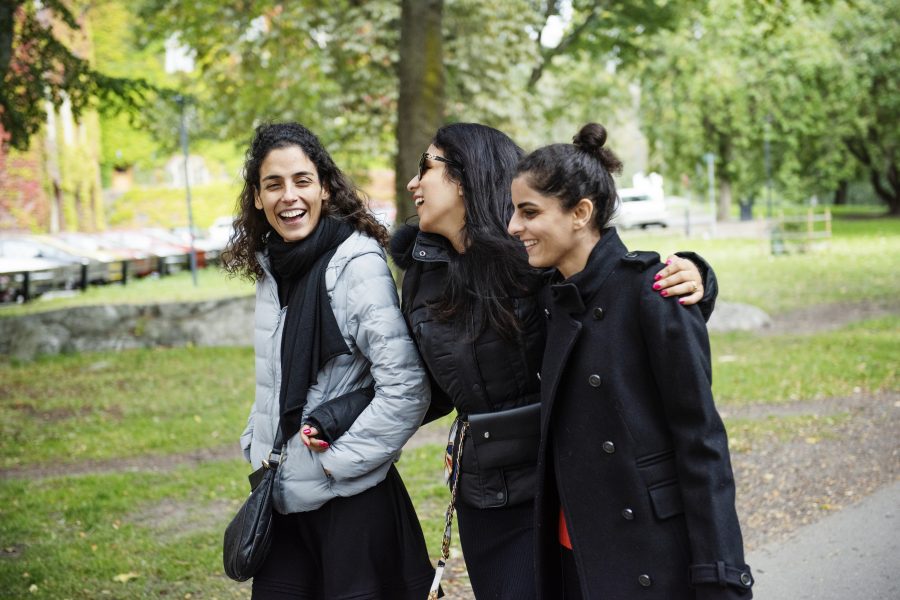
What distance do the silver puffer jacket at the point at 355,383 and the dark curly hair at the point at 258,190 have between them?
115mm

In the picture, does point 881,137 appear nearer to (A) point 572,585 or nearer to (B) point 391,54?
(B) point 391,54

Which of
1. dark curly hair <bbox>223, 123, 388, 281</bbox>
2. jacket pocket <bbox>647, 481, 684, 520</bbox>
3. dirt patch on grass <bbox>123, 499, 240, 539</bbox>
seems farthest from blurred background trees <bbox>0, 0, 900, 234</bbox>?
dirt patch on grass <bbox>123, 499, 240, 539</bbox>

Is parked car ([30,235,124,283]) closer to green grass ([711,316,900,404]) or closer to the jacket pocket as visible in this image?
green grass ([711,316,900,404])

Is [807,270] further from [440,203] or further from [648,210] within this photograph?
[648,210]

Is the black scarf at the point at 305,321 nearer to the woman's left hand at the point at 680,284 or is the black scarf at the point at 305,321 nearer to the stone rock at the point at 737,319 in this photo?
the woman's left hand at the point at 680,284

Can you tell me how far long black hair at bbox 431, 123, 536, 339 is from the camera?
3.03 m

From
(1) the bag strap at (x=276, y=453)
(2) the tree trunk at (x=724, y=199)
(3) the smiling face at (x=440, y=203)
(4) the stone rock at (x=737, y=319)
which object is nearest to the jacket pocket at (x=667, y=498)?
(3) the smiling face at (x=440, y=203)

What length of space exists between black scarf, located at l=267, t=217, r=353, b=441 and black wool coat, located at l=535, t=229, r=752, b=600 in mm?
791

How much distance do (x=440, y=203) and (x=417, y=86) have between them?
29.7 feet

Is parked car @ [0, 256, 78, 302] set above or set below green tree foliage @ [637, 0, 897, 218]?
below

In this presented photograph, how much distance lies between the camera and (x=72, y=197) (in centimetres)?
4088

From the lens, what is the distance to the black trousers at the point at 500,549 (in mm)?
3039

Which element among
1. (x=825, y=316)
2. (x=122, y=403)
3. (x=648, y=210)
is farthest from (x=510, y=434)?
(x=648, y=210)

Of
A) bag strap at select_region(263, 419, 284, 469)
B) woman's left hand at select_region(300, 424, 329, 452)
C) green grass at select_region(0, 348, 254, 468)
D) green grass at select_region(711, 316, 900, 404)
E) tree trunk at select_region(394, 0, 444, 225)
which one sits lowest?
green grass at select_region(0, 348, 254, 468)
